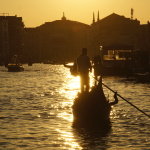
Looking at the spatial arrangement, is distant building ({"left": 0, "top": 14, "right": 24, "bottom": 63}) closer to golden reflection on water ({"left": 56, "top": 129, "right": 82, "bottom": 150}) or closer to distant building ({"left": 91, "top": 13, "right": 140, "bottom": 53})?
distant building ({"left": 91, "top": 13, "right": 140, "bottom": 53})

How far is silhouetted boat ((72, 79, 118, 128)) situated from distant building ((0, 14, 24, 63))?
158 metres

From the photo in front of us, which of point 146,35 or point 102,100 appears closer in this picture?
point 102,100

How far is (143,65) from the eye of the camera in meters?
69.1

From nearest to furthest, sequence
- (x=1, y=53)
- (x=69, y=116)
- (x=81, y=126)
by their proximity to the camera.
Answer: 1. (x=81, y=126)
2. (x=69, y=116)
3. (x=1, y=53)

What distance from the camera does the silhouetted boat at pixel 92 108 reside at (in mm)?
20219

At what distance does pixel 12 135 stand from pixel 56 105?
1136cm

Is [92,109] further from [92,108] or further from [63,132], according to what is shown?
[63,132]

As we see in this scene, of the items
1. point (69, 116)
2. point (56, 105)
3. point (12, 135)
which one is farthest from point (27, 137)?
point (56, 105)

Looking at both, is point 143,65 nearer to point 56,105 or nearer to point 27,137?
point 56,105

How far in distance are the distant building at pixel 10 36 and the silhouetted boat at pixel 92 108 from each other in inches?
6240

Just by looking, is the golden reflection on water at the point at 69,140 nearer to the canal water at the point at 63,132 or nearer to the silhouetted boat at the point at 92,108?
the canal water at the point at 63,132

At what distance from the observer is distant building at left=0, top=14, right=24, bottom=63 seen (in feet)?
600

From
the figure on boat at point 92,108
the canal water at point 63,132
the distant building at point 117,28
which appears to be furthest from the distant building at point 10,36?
the figure on boat at point 92,108

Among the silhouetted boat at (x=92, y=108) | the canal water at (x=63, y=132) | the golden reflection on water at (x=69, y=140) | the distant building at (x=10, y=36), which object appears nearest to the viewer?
the golden reflection on water at (x=69, y=140)
